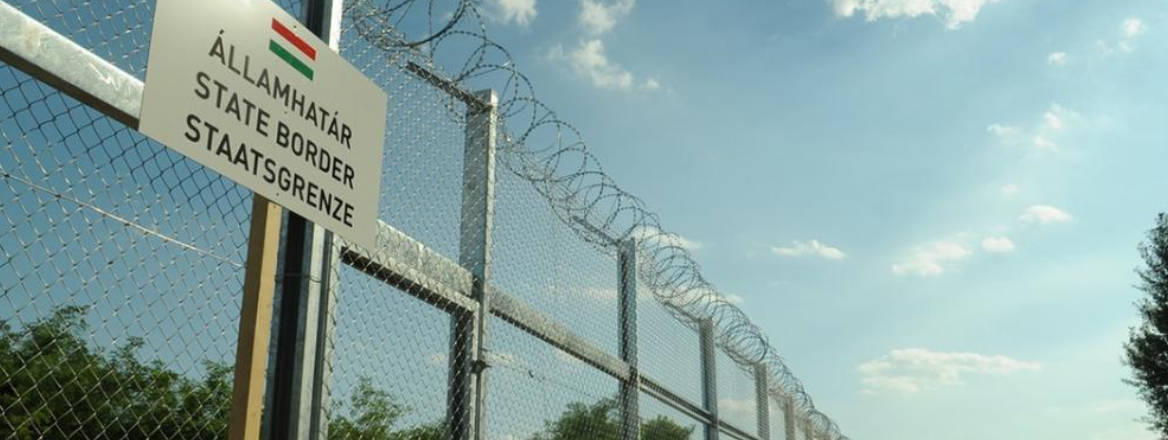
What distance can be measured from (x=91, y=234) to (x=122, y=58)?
460 millimetres

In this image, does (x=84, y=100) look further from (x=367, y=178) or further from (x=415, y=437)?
(x=415, y=437)

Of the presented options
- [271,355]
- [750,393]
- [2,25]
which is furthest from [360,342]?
[750,393]

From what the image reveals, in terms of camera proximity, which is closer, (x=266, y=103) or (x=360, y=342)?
(x=266, y=103)

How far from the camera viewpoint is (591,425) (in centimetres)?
517

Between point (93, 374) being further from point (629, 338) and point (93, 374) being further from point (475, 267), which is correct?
point (629, 338)

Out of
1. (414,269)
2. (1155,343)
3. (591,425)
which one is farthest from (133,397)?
(1155,343)

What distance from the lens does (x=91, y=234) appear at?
224 cm

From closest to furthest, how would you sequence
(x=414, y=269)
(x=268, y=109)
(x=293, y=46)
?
(x=268, y=109) < (x=293, y=46) < (x=414, y=269)

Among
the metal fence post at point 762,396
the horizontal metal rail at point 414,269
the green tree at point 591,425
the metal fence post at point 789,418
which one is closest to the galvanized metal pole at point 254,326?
the horizontal metal rail at point 414,269

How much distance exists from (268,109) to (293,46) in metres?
0.23

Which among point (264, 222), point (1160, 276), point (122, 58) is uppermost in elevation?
point (1160, 276)

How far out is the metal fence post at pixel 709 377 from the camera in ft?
23.2

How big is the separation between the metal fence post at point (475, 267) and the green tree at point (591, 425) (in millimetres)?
757

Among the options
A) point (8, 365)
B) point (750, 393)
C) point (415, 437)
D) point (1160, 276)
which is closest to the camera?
point (8, 365)
